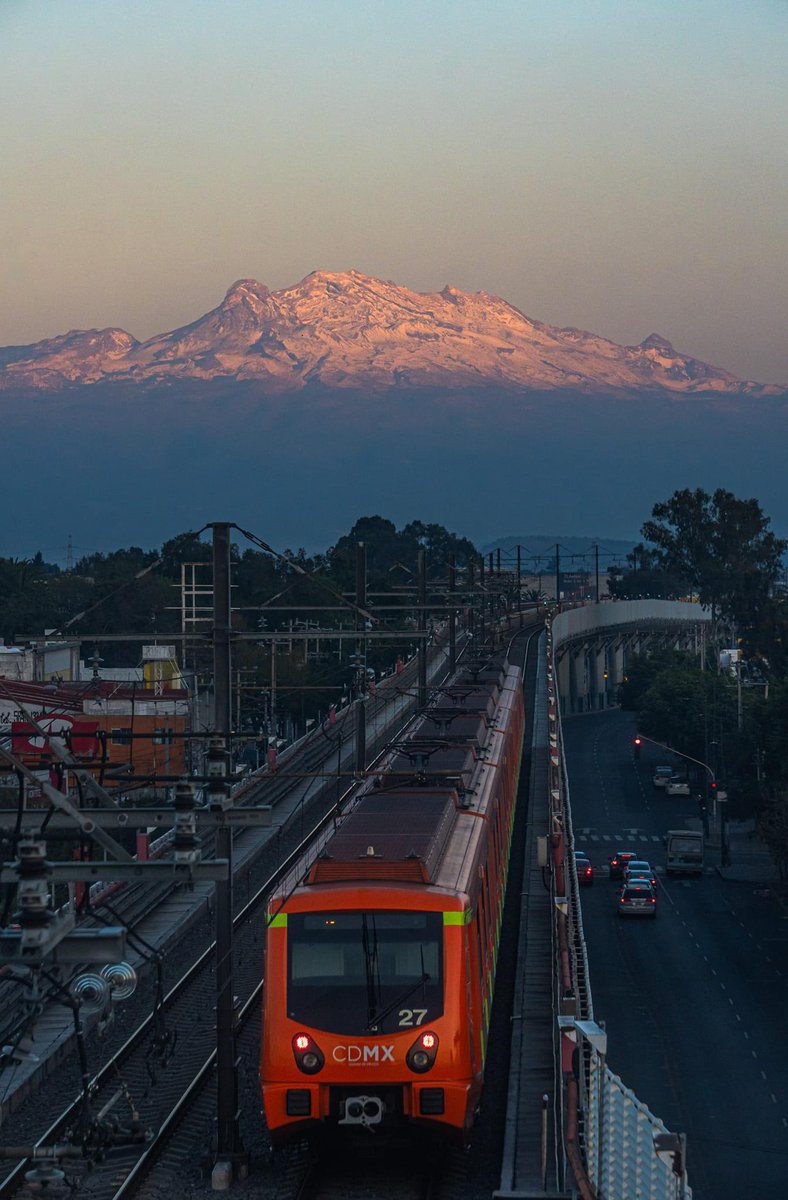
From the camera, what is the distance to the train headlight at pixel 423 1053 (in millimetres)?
15125

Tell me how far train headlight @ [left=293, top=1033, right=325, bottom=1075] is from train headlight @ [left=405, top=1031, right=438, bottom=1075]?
0.84 metres

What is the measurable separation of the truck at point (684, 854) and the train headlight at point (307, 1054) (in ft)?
153

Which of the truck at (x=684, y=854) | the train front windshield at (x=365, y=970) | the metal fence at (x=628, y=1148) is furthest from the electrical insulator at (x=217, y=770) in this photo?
the truck at (x=684, y=854)

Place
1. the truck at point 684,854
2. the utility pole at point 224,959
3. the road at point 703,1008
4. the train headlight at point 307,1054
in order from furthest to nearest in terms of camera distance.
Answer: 1. the truck at point 684,854
2. the road at point 703,1008
3. the utility pole at point 224,959
4. the train headlight at point 307,1054

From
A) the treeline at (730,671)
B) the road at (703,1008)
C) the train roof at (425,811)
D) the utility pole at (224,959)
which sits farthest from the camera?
the treeline at (730,671)

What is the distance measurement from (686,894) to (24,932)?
48.9 m

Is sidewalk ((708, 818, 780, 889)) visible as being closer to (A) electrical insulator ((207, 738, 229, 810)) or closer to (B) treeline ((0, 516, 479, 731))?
(B) treeline ((0, 516, 479, 731))

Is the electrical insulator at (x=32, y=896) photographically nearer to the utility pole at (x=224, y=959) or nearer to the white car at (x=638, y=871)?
the utility pole at (x=224, y=959)

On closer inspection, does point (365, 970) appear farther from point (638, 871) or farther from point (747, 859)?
point (747, 859)

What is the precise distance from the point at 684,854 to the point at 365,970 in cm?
4677

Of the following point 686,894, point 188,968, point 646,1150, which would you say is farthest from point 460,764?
point 686,894

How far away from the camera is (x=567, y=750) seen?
9788 centimetres

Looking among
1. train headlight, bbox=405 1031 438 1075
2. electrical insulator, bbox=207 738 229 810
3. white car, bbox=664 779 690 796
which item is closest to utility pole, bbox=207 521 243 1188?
electrical insulator, bbox=207 738 229 810

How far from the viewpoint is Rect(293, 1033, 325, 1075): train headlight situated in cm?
1511
